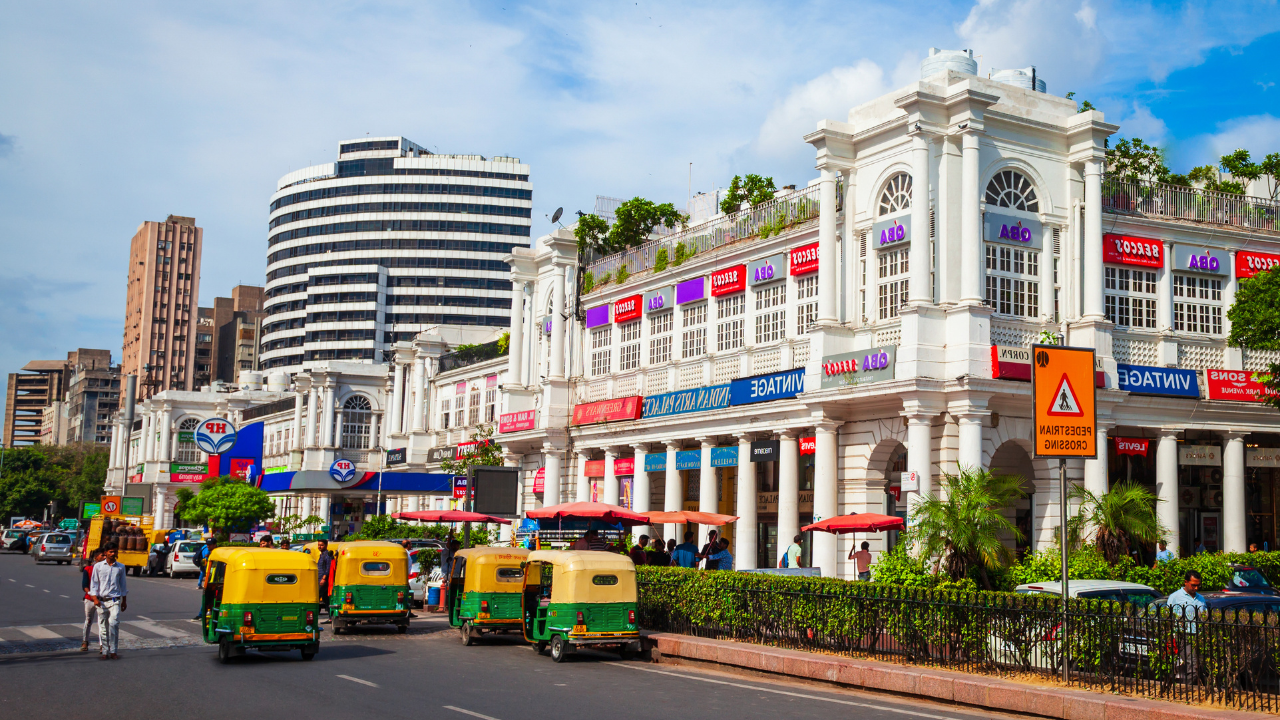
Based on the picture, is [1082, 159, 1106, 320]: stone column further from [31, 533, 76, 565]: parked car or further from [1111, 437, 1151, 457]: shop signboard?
[31, 533, 76, 565]: parked car

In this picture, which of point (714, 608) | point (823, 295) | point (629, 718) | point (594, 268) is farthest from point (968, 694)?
point (594, 268)

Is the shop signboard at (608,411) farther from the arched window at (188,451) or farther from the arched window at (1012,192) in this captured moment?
the arched window at (188,451)

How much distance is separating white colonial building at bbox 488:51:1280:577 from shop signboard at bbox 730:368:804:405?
0.08 metres

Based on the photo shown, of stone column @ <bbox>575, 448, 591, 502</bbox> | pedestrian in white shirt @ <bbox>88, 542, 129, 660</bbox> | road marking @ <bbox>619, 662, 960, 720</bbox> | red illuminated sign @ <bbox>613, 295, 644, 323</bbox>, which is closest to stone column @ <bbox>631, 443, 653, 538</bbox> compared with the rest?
Result: stone column @ <bbox>575, 448, 591, 502</bbox>

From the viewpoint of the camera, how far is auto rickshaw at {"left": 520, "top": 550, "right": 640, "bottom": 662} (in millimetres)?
18891

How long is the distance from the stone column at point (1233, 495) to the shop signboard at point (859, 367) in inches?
413

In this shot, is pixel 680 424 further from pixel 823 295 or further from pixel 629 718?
pixel 629 718

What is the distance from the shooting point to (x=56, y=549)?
63.3 metres

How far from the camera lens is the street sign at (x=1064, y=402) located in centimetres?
1524

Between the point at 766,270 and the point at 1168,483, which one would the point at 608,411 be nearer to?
the point at 766,270

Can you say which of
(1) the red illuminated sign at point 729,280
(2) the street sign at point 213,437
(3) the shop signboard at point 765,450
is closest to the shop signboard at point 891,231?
(3) the shop signboard at point 765,450

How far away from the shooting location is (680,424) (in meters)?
38.3

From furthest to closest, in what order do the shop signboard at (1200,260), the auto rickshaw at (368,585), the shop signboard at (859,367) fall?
the shop signboard at (1200,260) < the shop signboard at (859,367) < the auto rickshaw at (368,585)

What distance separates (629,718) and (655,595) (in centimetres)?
864
